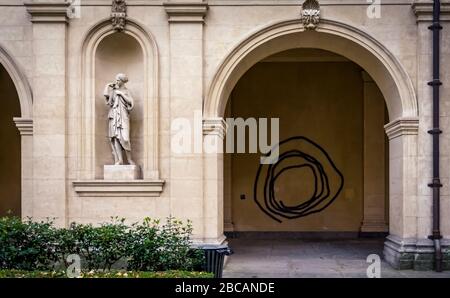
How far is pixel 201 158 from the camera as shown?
39.9 ft

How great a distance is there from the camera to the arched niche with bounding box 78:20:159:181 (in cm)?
1236

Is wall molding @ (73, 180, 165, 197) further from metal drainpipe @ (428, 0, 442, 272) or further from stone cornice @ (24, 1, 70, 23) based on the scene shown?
metal drainpipe @ (428, 0, 442, 272)

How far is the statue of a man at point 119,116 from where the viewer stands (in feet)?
40.4

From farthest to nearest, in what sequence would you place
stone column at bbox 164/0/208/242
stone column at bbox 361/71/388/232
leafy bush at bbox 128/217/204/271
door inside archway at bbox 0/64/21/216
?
stone column at bbox 361/71/388/232, door inside archway at bbox 0/64/21/216, stone column at bbox 164/0/208/242, leafy bush at bbox 128/217/204/271

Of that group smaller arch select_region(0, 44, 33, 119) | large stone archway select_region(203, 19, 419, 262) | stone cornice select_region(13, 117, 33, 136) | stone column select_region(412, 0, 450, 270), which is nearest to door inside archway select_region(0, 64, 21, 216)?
smaller arch select_region(0, 44, 33, 119)

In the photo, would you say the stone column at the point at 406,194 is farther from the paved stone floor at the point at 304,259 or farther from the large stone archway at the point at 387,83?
the paved stone floor at the point at 304,259

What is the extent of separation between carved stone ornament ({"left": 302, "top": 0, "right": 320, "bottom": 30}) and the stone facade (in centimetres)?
10

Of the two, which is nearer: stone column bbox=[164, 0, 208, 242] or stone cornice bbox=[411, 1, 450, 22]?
stone cornice bbox=[411, 1, 450, 22]

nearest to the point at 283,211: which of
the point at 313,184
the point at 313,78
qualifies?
the point at 313,184

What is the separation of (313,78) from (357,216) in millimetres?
4689

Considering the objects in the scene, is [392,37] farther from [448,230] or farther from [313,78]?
[313,78]

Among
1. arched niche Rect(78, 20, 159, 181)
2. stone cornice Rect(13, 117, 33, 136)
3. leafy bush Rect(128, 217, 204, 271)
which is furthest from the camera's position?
stone cornice Rect(13, 117, 33, 136)

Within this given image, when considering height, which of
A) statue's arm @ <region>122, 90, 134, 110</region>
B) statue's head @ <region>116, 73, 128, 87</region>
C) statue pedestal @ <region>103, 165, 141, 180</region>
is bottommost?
statue pedestal @ <region>103, 165, 141, 180</region>

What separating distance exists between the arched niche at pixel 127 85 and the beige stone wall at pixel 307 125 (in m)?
5.28
